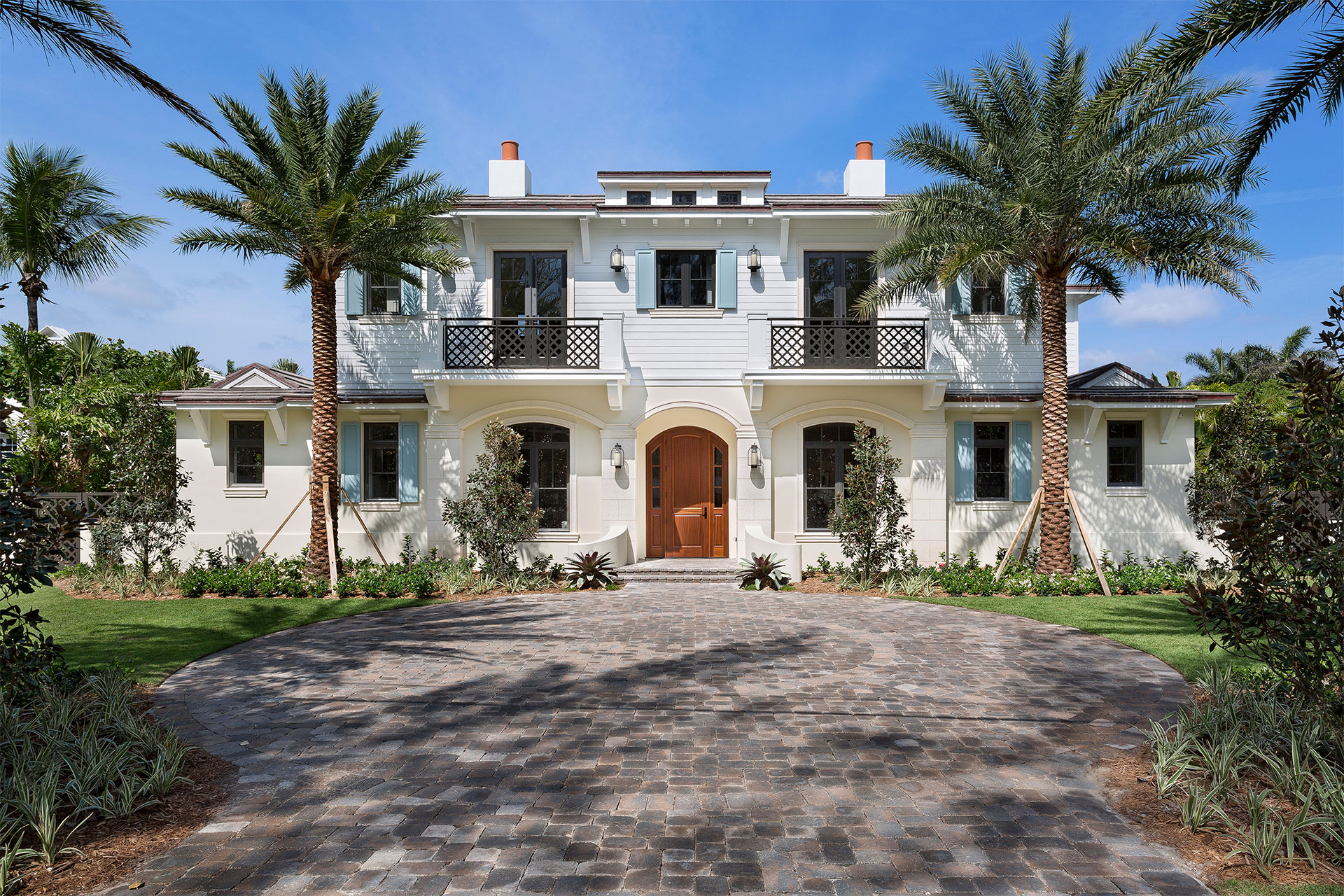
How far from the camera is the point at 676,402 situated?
1488 centimetres

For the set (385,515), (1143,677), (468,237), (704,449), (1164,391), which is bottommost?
(1143,677)

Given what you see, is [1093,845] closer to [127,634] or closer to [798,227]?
[127,634]

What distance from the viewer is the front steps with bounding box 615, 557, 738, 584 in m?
13.7

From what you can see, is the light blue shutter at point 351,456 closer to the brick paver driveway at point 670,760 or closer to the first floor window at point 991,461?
the brick paver driveway at point 670,760

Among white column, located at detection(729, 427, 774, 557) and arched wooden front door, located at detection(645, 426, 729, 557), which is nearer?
white column, located at detection(729, 427, 774, 557)

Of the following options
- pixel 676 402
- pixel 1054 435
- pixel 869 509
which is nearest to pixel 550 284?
pixel 676 402

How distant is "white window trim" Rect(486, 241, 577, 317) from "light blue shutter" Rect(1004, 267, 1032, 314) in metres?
9.25

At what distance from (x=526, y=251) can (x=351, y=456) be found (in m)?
5.92

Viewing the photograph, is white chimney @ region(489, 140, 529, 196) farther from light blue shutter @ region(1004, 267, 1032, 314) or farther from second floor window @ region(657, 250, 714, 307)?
light blue shutter @ region(1004, 267, 1032, 314)

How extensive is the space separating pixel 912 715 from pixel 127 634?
10275mm

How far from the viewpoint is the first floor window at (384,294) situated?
15.4 m

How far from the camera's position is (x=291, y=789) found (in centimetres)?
480

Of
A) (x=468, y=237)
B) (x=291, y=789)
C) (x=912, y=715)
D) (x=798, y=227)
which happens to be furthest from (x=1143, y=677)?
(x=468, y=237)

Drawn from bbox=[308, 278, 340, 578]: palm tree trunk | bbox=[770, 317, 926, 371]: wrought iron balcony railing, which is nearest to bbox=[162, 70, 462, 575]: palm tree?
bbox=[308, 278, 340, 578]: palm tree trunk
